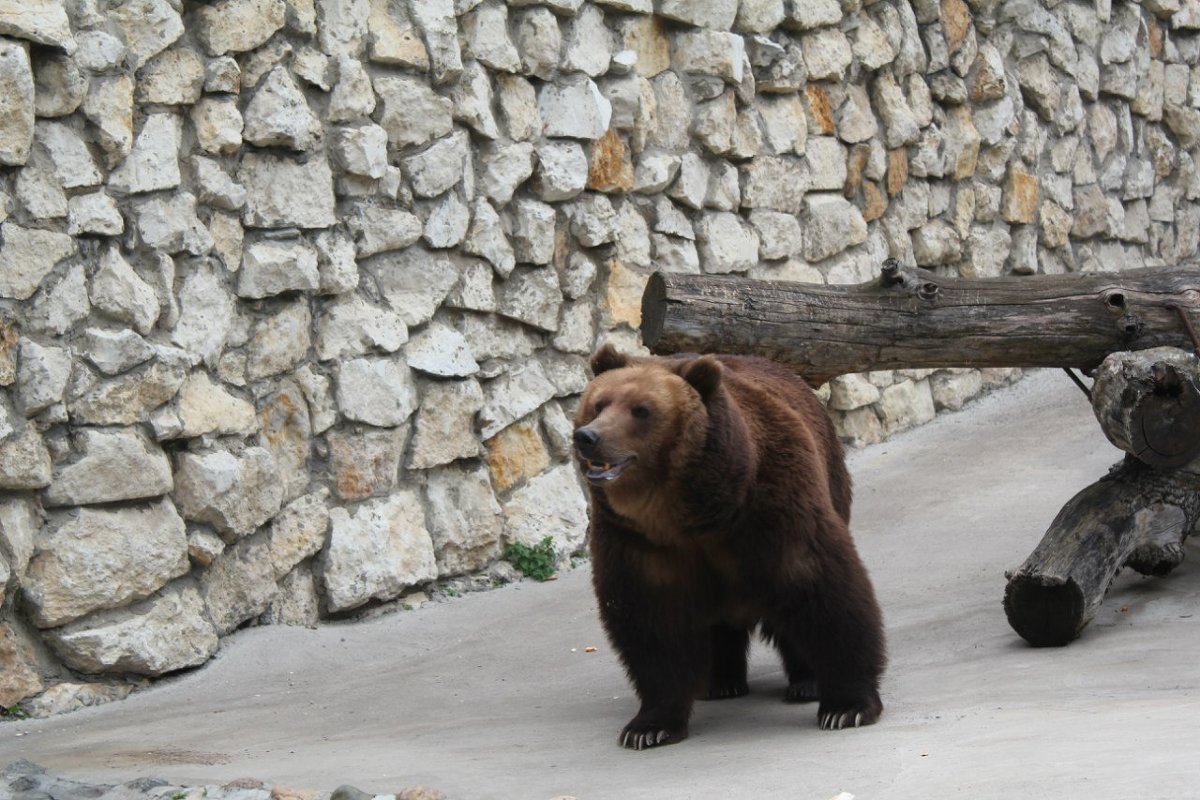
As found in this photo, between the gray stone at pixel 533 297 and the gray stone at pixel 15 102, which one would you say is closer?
the gray stone at pixel 15 102

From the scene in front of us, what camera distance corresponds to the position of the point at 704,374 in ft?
14.8

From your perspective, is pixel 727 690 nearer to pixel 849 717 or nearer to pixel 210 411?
pixel 849 717

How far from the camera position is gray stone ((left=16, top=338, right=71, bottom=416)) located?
17.3 ft

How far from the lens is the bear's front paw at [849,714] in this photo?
4.59m

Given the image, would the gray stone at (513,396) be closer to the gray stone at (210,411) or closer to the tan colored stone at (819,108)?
the gray stone at (210,411)

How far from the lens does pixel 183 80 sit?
581cm

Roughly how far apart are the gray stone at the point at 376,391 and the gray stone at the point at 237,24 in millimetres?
1337

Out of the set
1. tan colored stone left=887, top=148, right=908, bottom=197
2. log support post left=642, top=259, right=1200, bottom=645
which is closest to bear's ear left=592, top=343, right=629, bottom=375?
log support post left=642, top=259, right=1200, bottom=645

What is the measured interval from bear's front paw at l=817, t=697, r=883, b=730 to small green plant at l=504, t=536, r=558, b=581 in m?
2.64

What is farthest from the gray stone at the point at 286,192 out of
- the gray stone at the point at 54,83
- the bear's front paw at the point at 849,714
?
the bear's front paw at the point at 849,714

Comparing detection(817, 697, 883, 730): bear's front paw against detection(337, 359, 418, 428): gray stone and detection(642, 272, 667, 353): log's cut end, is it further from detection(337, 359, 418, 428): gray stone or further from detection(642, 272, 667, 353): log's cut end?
detection(337, 359, 418, 428): gray stone

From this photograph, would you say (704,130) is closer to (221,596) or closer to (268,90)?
(268,90)

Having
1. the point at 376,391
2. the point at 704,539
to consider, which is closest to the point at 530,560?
the point at 376,391

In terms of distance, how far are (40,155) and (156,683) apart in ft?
6.32
